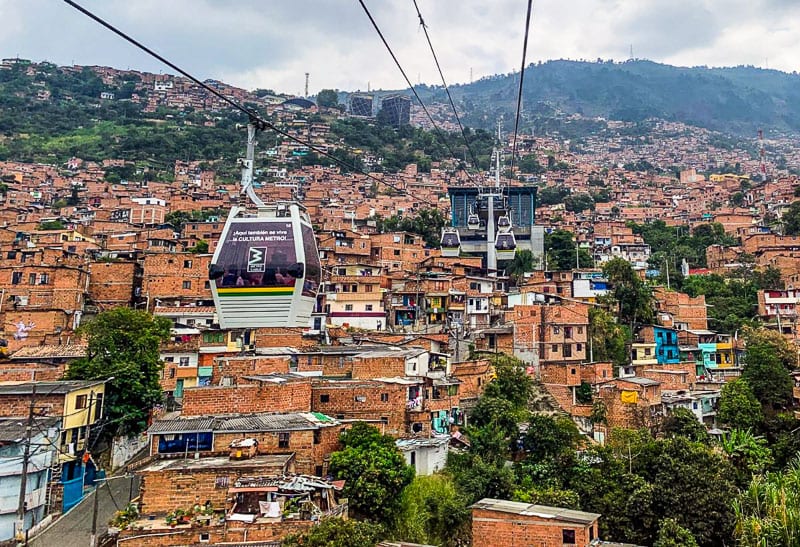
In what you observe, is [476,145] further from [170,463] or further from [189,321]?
[170,463]

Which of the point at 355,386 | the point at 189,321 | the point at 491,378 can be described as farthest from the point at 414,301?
the point at 355,386

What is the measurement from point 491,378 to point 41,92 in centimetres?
8008

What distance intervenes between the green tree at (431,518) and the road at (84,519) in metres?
5.95

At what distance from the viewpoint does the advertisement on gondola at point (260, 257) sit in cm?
702

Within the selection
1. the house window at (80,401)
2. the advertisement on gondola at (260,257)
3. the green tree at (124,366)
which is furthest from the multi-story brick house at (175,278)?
the advertisement on gondola at (260,257)

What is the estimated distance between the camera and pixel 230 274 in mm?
7125

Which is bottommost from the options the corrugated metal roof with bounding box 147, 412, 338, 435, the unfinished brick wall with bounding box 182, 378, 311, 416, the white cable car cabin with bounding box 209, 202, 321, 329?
the corrugated metal roof with bounding box 147, 412, 338, 435

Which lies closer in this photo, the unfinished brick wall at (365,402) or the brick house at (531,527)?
the brick house at (531,527)

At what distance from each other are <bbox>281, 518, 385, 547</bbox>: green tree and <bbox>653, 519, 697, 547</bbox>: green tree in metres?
6.56

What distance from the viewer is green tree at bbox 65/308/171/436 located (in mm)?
17203

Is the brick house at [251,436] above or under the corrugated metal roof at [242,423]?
under

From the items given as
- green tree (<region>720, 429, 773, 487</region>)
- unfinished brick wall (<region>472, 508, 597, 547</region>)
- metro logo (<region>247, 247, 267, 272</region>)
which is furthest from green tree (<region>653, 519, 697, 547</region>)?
metro logo (<region>247, 247, 267, 272</region>)

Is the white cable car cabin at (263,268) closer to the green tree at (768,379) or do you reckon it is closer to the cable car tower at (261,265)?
the cable car tower at (261,265)

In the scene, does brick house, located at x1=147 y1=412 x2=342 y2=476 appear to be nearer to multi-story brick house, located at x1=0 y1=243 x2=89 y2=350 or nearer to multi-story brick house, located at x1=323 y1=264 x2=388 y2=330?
multi-story brick house, located at x1=0 y1=243 x2=89 y2=350
